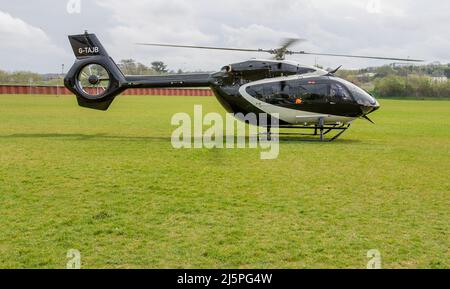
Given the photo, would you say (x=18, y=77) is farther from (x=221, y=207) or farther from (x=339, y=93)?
(x=221, y=207)

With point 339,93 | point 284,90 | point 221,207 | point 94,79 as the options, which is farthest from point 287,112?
point 221,207

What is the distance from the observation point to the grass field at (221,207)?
16.2 feet

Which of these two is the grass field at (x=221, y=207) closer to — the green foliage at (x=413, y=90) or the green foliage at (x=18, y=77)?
the green foliage at (x=413, y=90)

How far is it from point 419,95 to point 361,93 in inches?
3461

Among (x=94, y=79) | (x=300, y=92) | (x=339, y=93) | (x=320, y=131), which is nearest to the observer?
(x=339, y=93)

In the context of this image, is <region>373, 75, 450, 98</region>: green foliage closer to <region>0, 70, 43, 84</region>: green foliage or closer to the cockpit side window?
<region>0, 70, 43, 84</region>: green foliage

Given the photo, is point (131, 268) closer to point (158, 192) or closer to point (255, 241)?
point (255, 241)

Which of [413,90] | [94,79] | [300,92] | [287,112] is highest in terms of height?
[413,90]

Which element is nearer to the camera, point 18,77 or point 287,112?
point 287,112

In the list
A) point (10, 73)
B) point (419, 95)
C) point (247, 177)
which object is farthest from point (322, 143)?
point (10, 73)

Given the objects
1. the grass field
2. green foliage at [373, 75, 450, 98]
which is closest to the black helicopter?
the grass field

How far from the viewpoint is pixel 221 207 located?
685 cm

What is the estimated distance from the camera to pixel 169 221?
6.14 metres
